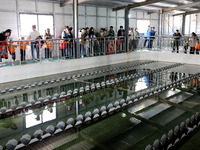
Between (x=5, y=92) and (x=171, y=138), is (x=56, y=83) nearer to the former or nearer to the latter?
(x=5, y=92)

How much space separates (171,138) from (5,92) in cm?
579

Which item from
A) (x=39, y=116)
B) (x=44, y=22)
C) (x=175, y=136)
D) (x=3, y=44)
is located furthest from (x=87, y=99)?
(x=44, y=22)

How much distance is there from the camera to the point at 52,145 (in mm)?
4043

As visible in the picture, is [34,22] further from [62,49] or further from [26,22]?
[62,49]

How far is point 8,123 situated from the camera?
5125 millimetres

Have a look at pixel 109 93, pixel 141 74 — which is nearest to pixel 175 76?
pixel 141 74

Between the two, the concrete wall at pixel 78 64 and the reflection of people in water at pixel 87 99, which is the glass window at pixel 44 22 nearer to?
the concrete wall at pixel 78 64

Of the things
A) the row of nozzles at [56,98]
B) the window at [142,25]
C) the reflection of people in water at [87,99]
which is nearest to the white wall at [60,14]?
the window at [142,25]

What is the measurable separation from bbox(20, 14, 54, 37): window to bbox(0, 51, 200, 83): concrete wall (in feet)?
→ 11.7

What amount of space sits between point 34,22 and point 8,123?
8959mm

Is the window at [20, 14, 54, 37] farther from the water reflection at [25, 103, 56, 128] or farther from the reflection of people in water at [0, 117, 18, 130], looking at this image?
the reflection of people in water at [0, 117, 18, 130]

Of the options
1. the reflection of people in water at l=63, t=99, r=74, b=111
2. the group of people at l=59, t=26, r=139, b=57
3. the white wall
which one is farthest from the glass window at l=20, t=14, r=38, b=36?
the reflection of people in water at l=63, t=99, r=74, b=111

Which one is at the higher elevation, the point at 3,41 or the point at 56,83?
the point at 3,41

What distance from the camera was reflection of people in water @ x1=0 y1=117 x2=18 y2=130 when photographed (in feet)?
16.3
